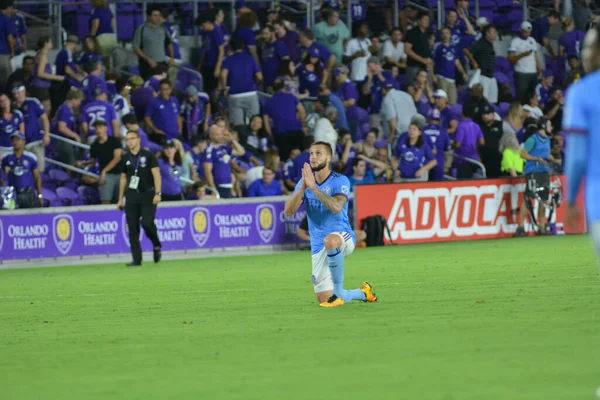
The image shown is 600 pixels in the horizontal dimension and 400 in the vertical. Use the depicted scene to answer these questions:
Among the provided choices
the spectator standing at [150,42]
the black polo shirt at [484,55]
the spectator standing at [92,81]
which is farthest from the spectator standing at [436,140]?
the spectator standing at [92,81]

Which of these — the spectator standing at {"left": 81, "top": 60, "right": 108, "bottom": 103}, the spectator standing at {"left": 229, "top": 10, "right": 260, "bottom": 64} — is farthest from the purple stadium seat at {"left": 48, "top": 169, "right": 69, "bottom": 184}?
the spectator standing at {"left": 229, "top": 10, "right": 260, "bottom": 64}

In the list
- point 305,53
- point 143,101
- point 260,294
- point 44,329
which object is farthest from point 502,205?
point 44,329

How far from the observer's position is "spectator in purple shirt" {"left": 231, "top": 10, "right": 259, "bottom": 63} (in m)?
27.1

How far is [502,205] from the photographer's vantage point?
85.3 ft

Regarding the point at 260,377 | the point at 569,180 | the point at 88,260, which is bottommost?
the point at 88,260

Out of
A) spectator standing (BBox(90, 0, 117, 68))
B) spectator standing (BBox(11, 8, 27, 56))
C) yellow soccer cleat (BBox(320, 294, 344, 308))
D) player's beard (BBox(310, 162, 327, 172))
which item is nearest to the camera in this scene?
player's beard (BBox(310, 162, 327, 172))

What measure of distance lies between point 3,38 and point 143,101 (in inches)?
123

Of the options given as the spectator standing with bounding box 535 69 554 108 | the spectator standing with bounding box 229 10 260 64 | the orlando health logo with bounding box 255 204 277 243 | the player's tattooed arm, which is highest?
the spectator standing with bounding box 229 10 260 64

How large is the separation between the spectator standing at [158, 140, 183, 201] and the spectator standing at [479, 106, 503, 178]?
7.69 m

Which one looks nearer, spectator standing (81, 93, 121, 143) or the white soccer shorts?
the white soccer shorts

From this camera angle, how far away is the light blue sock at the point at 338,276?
40.5ft

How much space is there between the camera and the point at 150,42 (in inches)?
1030

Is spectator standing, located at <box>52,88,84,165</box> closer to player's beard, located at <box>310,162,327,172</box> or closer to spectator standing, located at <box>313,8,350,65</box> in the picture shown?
spectator standing, located at <box>313,8,350,65</box>

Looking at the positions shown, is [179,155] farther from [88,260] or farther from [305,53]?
[305,53]
